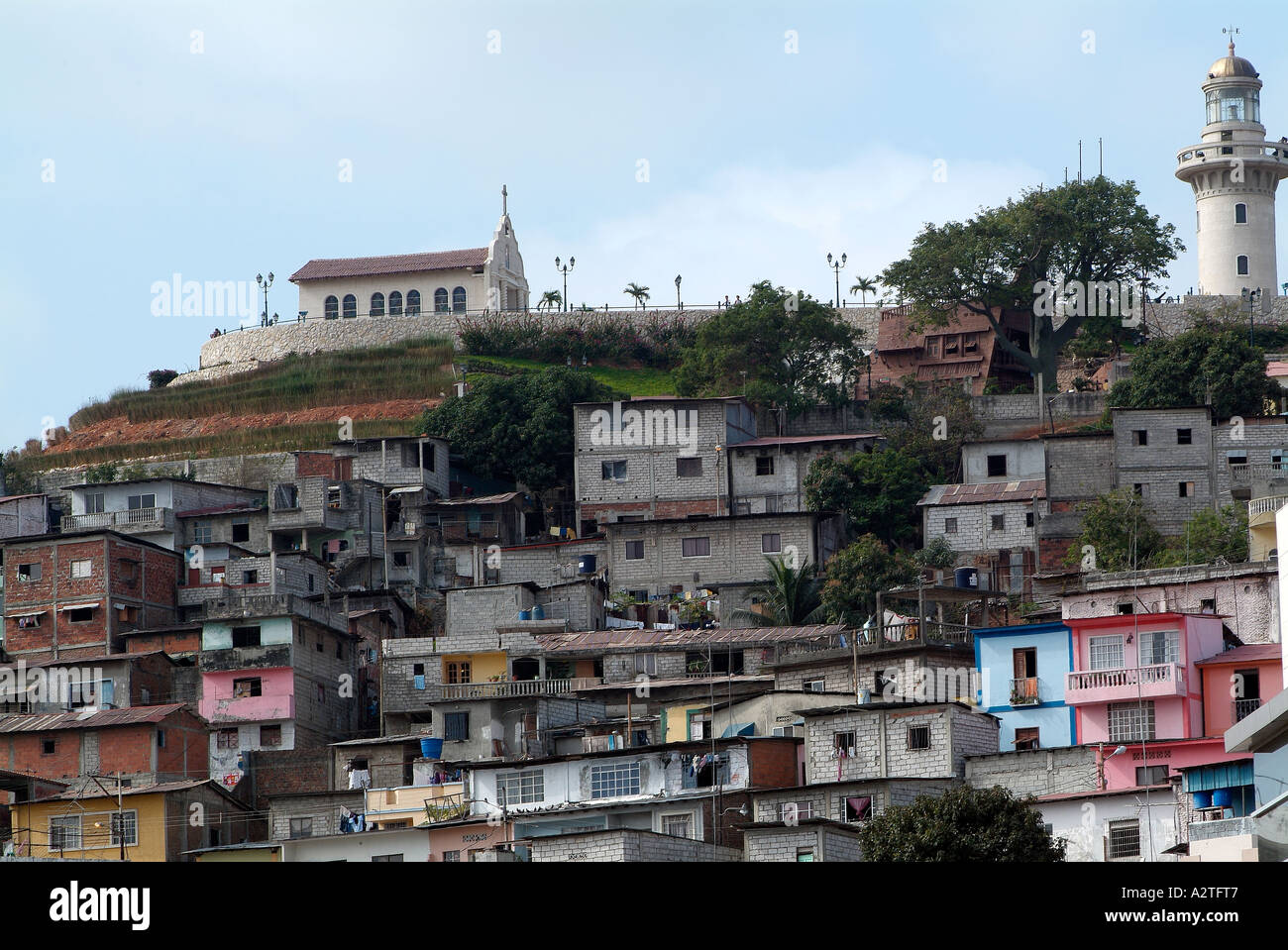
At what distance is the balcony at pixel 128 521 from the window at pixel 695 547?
17.0 m

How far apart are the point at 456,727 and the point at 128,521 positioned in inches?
902

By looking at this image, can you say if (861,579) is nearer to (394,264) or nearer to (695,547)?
(695,547)

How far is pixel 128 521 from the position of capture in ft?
206

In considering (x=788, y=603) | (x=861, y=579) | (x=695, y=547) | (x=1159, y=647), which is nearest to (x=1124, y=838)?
(x=1159, y=647)

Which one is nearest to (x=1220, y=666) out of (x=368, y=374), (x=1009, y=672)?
(x=1009, y=672)

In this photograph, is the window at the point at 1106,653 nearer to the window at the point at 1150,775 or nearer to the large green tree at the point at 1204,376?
the window at the point at 1150,775

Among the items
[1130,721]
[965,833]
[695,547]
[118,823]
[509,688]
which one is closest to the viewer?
[965,833]

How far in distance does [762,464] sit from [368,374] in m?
25.9

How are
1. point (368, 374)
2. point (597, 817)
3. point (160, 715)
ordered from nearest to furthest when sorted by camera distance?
point (597, 817) < point (160, 715) < point (368, 374)

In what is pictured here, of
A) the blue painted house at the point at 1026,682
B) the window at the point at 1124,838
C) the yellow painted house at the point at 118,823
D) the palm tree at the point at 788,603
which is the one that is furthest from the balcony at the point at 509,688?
the window at the point at 1124,838

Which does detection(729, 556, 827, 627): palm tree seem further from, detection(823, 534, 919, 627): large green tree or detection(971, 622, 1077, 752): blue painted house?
detection(971, 622, 1077, 752): blue painted house
